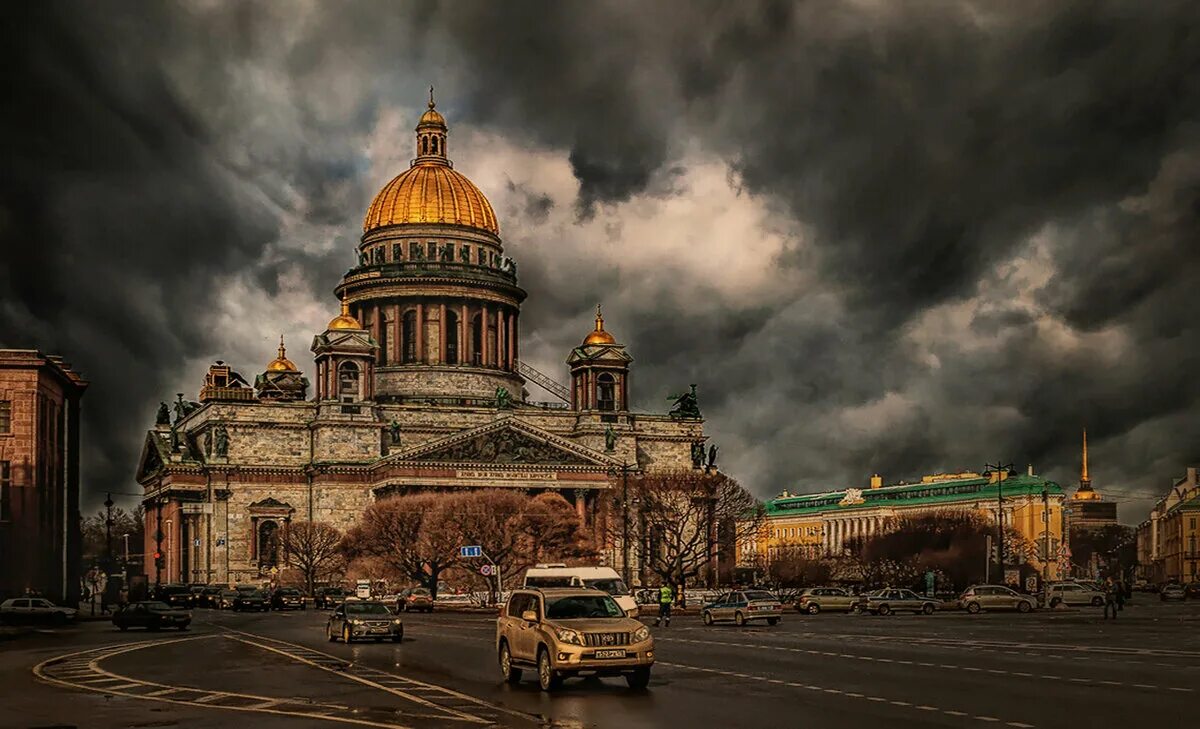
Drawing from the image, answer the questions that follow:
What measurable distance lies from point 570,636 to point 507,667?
3.57 m

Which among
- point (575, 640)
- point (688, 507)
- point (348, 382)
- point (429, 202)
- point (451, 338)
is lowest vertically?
point (575, 640)

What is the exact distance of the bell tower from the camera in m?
150

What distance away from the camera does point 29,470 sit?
289 ft

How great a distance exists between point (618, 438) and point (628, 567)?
13.5m

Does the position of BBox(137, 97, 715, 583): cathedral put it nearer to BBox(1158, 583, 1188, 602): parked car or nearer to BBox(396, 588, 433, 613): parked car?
BBox(396, 588, 433, 613): parked car

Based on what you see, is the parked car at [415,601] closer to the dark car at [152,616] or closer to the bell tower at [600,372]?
the dark car at [152,616]

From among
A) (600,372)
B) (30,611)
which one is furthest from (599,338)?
(30,611)

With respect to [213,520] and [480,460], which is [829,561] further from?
[213,520]

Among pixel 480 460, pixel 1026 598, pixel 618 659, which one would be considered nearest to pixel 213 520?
pixel 480 460

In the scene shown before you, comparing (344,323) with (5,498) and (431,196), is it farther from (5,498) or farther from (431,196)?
(5,498)

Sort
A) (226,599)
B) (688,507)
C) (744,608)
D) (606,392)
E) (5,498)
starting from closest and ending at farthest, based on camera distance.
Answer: (744,608)
(5,498)
(226,599)
(688,507)
(606,392)

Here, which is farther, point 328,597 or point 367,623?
point 328,597

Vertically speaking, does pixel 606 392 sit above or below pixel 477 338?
below

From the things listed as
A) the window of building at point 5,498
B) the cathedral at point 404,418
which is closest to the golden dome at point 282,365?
the cathedral at point 404,418
